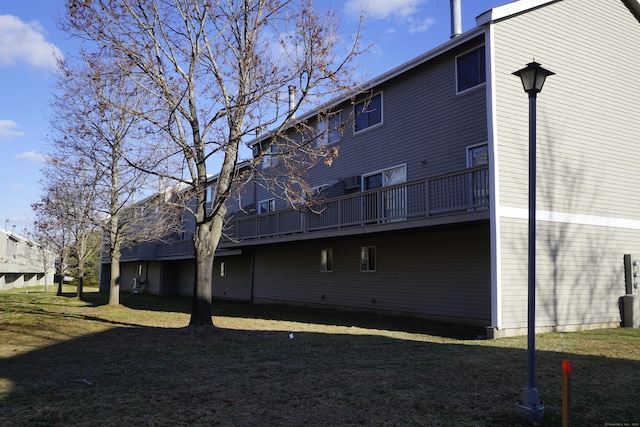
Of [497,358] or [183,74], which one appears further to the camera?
[183,74]

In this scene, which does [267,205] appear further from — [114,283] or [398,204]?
[398,204]

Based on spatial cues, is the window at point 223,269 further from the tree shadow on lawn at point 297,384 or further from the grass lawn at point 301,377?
the tree shadow on lawn at point 297,384

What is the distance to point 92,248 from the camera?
29688mm

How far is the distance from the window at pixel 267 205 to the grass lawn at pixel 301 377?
487 inches

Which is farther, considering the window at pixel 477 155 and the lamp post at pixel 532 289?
the window at pixel 477 155

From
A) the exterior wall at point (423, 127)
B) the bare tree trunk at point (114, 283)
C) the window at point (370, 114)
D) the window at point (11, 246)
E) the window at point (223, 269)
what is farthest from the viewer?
the window at point (11, 246)

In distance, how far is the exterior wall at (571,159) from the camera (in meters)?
12.9

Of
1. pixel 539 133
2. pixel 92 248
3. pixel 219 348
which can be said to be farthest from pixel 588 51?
pixel 92 248

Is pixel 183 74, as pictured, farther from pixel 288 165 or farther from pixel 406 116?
pixel 406 116

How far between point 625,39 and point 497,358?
1259cm

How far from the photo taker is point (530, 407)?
5.48m

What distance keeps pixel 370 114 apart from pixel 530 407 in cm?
1456

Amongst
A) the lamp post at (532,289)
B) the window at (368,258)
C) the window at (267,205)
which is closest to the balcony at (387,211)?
the window at (368,258)

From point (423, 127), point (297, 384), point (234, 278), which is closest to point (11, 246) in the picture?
point (234, 278)
